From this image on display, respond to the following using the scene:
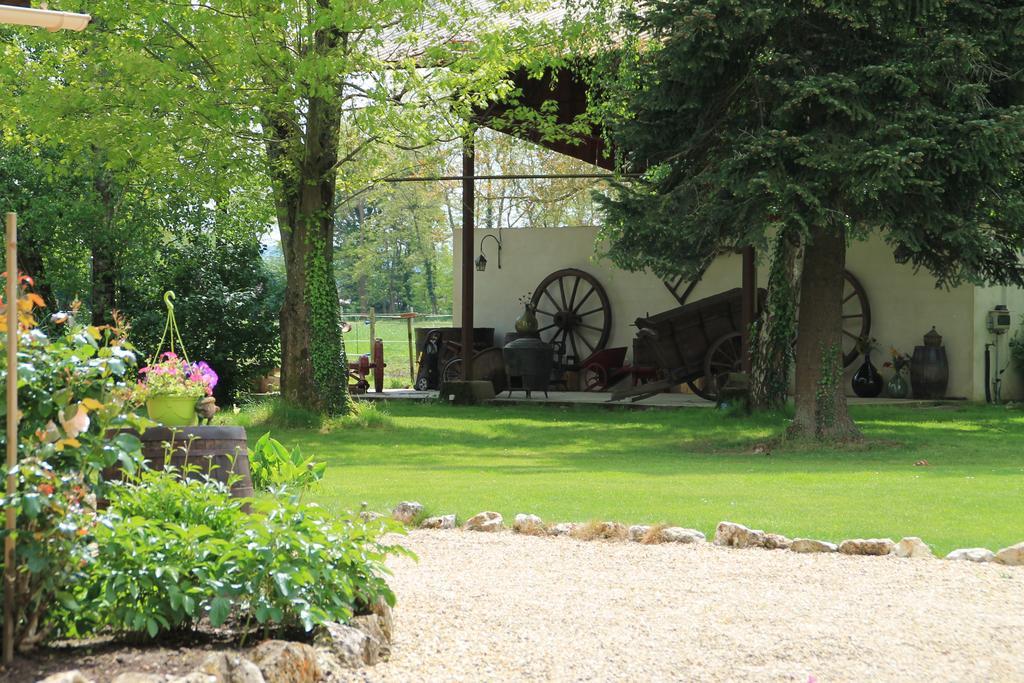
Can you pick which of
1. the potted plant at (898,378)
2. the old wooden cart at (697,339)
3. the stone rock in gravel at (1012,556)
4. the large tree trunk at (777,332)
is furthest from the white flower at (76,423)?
the potted plant at (898,378)

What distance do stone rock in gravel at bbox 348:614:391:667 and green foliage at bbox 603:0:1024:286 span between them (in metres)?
6.77

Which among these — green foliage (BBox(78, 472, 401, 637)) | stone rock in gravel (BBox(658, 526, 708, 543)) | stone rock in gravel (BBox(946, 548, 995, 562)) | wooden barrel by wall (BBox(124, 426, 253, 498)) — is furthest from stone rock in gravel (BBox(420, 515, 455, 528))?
green foliage (BBox(78, 472, 401, 637))

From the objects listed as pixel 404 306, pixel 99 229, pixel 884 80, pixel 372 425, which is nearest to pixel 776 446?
pixel 884 80

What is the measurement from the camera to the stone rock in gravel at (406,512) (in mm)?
7043

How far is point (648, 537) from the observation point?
256 inches

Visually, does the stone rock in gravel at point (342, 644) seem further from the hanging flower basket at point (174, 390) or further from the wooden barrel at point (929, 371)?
the wooden barrel at point (929, 371)

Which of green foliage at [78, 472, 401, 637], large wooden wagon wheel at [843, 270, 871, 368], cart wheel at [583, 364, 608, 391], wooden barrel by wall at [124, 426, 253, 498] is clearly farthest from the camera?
cart wheel at [583, 364, 608, 391]

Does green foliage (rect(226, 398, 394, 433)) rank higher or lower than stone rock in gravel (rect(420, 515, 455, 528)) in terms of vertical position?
higher

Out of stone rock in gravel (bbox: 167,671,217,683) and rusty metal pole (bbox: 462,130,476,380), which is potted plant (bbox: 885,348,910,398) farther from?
stone rock in gravel (bbox: 167,671,217,683)

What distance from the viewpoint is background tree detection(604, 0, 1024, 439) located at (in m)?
10.1

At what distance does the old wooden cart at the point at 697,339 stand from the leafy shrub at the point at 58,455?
12754mm

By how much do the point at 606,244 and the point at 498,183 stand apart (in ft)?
48.2

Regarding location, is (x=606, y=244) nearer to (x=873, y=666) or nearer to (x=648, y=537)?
(x=648, y=537)

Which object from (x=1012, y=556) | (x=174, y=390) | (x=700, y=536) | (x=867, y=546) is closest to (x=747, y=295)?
(x=700, y=536)
